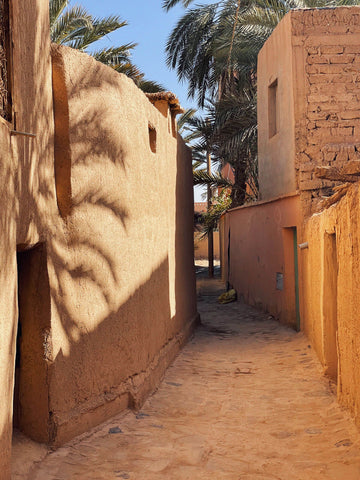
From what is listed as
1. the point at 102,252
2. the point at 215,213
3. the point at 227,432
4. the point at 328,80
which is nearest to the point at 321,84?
the point at 328,80

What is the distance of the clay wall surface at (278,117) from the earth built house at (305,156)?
0.02 meters

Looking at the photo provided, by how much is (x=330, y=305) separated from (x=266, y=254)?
4.72 meters

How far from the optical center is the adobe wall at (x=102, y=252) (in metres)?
3.91

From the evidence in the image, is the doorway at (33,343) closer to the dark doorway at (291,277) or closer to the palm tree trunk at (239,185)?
the dark doorway at (291,277)

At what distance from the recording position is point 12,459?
3.35m

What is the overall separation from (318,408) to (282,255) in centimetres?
479

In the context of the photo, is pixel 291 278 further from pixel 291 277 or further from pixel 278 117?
pixel 278 117

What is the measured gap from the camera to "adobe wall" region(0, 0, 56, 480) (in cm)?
299

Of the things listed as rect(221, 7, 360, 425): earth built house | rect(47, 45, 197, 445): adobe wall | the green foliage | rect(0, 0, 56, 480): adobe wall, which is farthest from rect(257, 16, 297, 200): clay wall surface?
the green foliage

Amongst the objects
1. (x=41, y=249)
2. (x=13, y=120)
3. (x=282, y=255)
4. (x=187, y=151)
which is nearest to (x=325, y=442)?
(x=41, y=249)

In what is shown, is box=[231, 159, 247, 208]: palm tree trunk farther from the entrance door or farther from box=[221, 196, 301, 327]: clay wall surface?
the entrance door

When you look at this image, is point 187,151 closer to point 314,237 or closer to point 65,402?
point 314,237

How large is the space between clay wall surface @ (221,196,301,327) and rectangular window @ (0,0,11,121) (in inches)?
246

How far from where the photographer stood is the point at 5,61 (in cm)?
312
